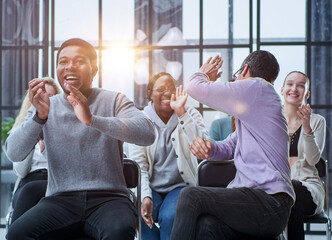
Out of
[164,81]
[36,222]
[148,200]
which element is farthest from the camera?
[164,81]

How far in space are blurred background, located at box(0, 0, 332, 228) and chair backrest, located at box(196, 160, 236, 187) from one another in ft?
6.52

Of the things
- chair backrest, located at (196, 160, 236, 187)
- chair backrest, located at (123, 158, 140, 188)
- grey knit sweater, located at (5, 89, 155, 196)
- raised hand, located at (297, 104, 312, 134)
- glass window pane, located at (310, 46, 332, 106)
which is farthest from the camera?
glass window pane, located at (310, 46, 332, 106)

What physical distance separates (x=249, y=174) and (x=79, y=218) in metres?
0.67

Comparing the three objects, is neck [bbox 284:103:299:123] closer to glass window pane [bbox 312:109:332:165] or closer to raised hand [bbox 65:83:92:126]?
glass window pane [bbox 312:109:332:165]

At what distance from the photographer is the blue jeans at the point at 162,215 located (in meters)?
2.49

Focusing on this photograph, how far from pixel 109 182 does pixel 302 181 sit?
4.17 ft

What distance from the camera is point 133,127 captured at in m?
1.88

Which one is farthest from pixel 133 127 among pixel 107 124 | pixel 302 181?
pixel 302 181

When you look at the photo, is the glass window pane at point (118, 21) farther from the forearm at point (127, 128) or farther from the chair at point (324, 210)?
the forearm at point (127, 128)

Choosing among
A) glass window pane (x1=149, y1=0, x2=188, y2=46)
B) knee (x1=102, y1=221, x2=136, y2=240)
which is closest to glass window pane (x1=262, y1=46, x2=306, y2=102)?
glass window pane (x1=149, y1=0, x2=188, y2=46)

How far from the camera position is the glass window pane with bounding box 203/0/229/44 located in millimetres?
4305

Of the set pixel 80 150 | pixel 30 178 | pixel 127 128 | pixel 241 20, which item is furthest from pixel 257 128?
pixel 241 20

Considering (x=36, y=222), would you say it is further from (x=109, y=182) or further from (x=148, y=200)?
(x=148, y=200)

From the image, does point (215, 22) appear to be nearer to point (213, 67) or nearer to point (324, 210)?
point (324, 210)
